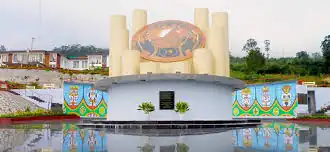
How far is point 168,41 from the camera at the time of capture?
70.9 ft

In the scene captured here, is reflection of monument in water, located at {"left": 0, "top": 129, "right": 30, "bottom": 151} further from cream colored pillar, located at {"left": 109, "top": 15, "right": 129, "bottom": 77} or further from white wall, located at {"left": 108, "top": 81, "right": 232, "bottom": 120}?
cream colored pillar, located at {"left": 109, "top": 15, "right": 129, "bottom": 77}

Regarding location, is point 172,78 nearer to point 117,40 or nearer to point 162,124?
point 162,124

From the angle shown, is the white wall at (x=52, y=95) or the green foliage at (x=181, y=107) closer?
the green foliage at (x=181, y=107)

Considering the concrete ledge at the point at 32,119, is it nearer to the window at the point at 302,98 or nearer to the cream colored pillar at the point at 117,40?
the cream colored pillar at the point at 117,40

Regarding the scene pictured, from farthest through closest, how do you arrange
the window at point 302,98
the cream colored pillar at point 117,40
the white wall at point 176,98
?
the window at point 302,98
the cream colored pillar at point 117,40
the white wall at point 176,98

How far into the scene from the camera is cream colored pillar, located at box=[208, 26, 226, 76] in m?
22.7

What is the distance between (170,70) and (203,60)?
2.16 metres

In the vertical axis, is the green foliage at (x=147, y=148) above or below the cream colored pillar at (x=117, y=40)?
below

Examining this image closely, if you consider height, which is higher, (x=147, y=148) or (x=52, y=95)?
(x=52, y=95)

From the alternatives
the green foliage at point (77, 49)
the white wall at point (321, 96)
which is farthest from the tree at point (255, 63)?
the green foliage at point (77, 49)

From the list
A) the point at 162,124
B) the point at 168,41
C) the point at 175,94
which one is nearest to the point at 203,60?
the point at 168,41

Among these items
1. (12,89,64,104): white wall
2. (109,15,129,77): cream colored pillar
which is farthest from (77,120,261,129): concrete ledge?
(12,89,64,104): white wall

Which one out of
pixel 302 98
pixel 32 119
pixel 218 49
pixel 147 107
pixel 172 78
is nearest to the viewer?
pixel 147 107

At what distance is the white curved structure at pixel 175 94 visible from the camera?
65.0ft
